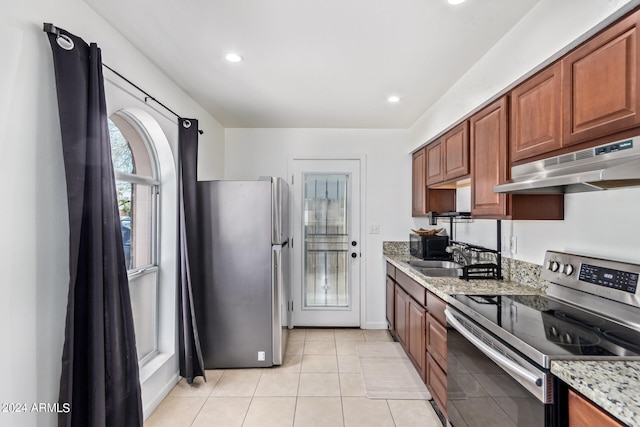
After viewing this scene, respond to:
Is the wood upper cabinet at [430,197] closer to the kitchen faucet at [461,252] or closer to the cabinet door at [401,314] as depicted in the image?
the kitchen faucet at [461,252]

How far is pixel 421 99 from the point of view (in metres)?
2.79

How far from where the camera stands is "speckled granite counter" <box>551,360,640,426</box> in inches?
31.4

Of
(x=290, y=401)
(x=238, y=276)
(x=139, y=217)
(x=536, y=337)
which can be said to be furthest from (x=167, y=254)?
(x=536, y=337)

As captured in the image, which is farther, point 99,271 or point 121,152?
point 121,152

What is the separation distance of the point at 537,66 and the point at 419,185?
6.30 ft

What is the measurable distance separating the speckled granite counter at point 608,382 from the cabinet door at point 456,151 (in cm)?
158

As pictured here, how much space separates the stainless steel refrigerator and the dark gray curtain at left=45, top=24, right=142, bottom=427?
1.13 metres

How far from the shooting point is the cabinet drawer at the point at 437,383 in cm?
192

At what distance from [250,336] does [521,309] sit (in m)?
2.14

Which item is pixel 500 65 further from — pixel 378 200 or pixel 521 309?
pixel 378 200

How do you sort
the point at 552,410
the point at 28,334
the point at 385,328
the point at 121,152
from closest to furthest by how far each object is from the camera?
1. the point at 552,410
2. the point at 28,334
3. the point at 121,152
4. the point at 385,328

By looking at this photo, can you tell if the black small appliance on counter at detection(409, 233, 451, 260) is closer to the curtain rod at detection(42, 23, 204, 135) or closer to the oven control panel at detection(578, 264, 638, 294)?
the oven control panel at detection(578, 264, 638, 294)

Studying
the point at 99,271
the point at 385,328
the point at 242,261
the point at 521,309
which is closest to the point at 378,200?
the point at 385,328

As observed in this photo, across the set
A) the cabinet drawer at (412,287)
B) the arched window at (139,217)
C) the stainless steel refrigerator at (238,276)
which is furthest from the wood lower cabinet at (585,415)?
the arched window at (139,217)
